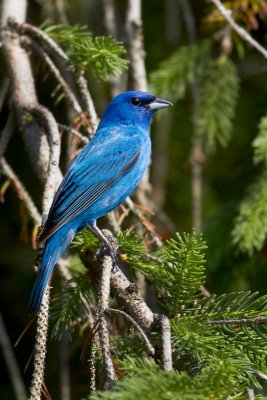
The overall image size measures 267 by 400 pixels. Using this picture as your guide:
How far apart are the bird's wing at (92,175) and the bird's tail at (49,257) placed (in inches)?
2.6

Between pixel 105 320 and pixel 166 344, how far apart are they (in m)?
0.21

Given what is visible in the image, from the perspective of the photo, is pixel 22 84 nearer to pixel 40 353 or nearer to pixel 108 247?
pixel 108 247

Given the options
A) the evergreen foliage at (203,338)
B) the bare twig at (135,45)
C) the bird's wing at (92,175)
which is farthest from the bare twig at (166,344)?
the bare twig at (135,45)

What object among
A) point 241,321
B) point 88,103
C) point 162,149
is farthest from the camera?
point 162,149

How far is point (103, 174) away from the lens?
415cm

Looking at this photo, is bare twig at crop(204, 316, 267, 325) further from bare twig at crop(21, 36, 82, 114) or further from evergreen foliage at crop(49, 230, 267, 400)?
bare twig at crop(21, 36, 82, 114)

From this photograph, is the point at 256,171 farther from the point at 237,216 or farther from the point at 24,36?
the point at 24,36

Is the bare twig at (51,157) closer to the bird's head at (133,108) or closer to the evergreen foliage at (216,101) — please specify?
the bird's head at (133,108)

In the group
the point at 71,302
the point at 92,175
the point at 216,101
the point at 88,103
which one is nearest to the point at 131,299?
the point at 71,302

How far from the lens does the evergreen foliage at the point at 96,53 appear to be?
135 inches

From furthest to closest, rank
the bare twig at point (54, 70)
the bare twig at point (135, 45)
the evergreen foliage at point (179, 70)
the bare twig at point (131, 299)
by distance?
the evergreen foliage at point (179, 70) → the bare twig at point (135, 45) → the bare twig at point (54, 70) → the bare twig at point (131, 299)

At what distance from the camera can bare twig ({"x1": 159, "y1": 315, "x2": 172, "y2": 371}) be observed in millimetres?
1903

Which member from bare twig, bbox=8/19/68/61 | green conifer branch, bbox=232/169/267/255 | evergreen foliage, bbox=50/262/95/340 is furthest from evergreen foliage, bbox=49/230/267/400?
bare twig, bbox=8/19/68/61

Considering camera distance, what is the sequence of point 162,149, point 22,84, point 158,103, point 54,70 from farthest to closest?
point 162,149 → point 158,103 → point 22,84 → point 54,70
